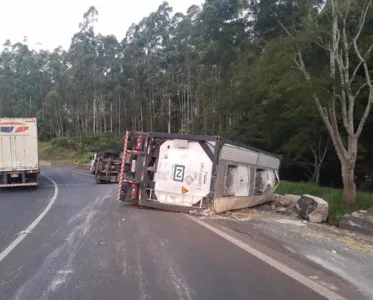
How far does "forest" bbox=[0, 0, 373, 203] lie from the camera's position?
13.1 m

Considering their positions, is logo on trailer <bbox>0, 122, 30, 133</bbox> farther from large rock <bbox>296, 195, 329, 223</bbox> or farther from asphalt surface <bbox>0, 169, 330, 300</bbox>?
large rock <bbox>296, 195, 329, 223</bbox>

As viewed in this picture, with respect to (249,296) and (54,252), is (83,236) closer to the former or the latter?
(54,252)

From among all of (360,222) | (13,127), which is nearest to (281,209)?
(360,222)

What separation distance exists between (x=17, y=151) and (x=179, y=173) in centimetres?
1103

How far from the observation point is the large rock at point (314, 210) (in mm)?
10953

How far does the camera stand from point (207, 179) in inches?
407

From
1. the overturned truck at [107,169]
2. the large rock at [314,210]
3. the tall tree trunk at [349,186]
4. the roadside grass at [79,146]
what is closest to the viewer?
the large rock at [314,210]

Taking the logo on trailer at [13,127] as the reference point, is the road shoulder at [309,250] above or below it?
below

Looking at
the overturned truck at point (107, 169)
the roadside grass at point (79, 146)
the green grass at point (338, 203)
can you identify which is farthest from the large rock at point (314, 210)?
the roadside grass at point (79, 146)

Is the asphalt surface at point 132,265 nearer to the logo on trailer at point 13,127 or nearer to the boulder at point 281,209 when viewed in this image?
the boulder at point 281,209

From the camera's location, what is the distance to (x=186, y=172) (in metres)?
10.6

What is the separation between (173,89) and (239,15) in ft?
94.0

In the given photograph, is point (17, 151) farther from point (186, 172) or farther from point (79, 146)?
point (79, 146)

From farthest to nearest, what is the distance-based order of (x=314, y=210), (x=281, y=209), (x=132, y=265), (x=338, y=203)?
(x=281, y=209) < (x=338, y=203) < (x=314, y=210) < (x=132, y=265)
